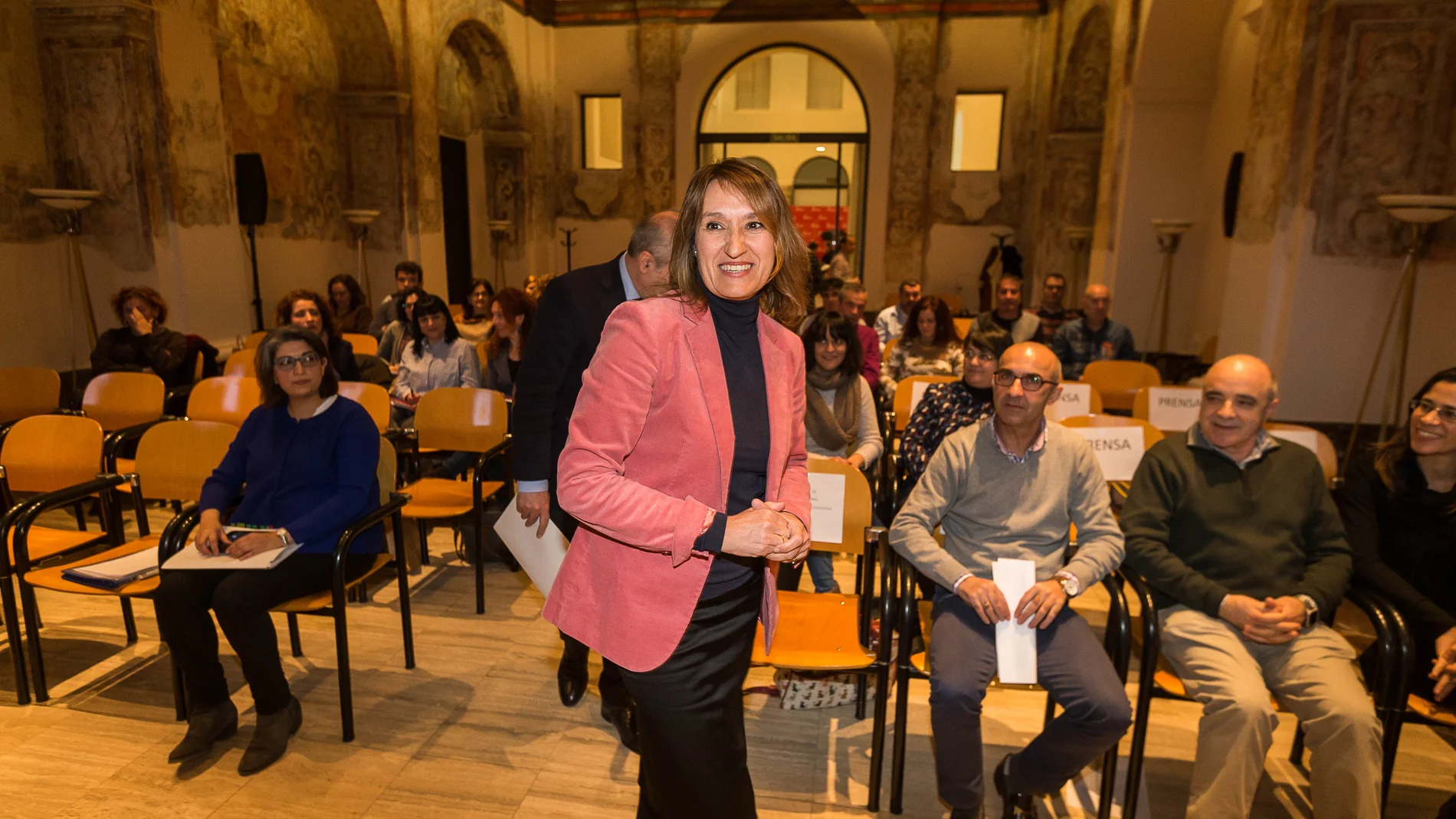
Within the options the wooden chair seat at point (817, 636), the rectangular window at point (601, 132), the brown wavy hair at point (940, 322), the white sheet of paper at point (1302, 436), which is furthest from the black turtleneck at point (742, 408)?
the rectangular window at point (601, 132)

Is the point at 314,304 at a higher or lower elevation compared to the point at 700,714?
higher

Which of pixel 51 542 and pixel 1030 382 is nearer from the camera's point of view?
pixel 1030 382

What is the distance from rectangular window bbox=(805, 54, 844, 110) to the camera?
717 inches

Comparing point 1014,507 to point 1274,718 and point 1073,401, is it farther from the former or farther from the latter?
point 1073,401

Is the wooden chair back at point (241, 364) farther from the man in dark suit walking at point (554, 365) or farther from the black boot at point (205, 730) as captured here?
the man in dark suit walking at point (554, 365)

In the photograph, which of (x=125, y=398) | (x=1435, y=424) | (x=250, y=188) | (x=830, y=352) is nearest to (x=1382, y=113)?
(x=1435, y=424)

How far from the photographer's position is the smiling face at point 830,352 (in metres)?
3.69

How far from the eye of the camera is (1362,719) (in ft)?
7.08

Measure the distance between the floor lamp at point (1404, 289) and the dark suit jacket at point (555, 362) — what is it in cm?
509

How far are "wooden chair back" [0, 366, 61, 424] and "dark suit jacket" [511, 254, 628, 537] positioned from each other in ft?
13.4

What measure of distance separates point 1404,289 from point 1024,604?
517cm

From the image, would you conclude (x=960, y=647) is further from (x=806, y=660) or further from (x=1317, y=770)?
(x=1317, y=770)

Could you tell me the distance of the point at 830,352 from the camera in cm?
370

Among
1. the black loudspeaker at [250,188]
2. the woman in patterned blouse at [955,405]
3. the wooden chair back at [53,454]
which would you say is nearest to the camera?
the woman in patterned blouse at [955,405]
